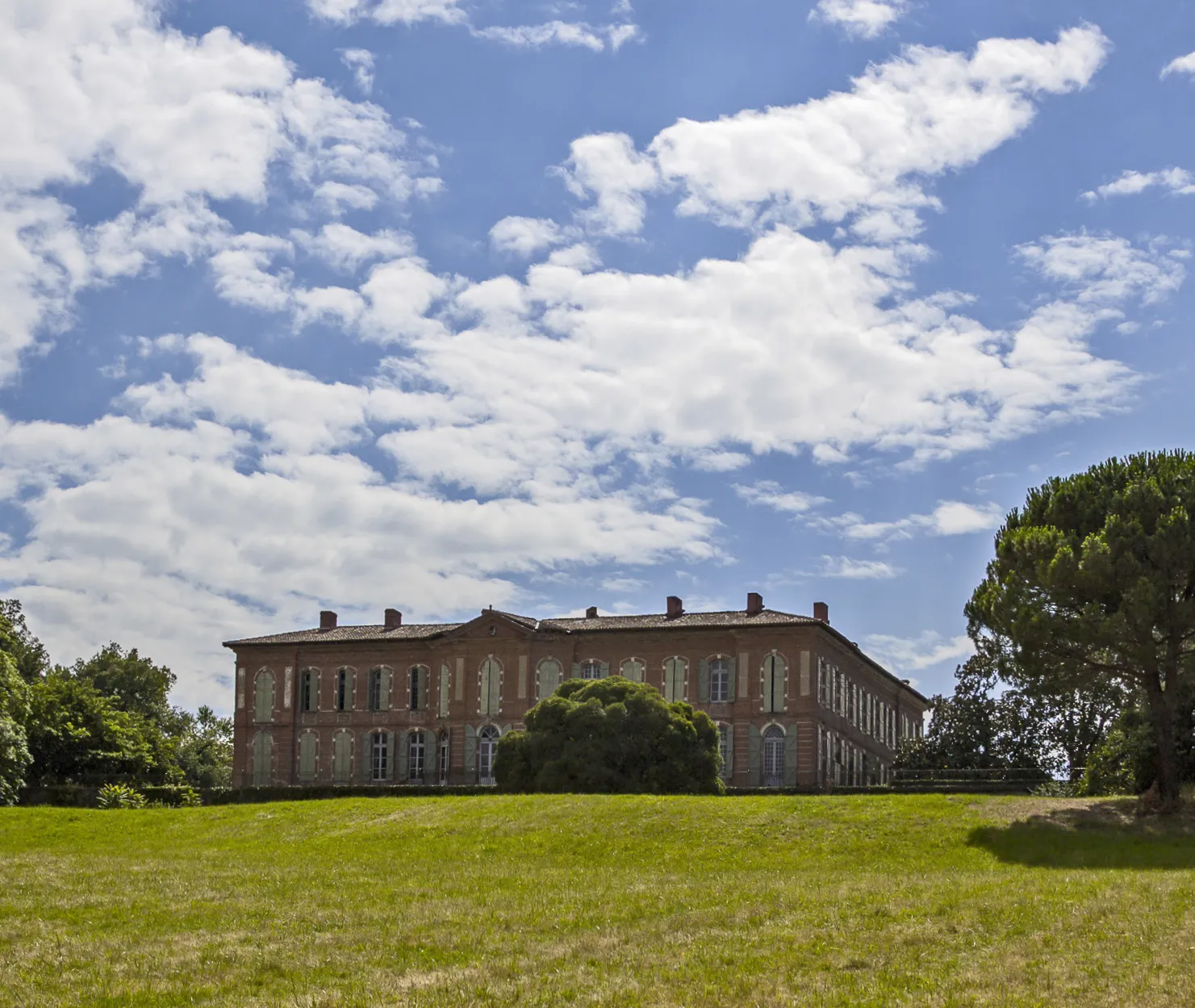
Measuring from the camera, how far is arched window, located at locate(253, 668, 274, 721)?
82.1 meters

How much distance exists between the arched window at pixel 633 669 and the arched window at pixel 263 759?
1978 centimetres

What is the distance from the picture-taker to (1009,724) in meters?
76.2

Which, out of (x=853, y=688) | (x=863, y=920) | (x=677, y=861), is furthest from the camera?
(x=853, y=688)

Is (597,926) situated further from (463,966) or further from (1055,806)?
(1055,806)

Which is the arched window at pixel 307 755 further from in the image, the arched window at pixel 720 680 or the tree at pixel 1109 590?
the tree at pixel 1109 590

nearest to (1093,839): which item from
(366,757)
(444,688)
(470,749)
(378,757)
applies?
(470,749)

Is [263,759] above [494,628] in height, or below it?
below

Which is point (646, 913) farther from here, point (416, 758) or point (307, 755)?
point (307, 755)

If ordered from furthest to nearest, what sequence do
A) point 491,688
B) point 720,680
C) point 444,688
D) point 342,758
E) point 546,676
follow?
point 342,758
point 444,688
point 491,688
point 546,676
point 720,680

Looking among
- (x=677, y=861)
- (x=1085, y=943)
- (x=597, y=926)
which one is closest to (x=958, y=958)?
(x=1085, y=943)

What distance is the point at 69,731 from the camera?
2586 inches

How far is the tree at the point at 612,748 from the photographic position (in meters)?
57.6

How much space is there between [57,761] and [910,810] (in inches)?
1617

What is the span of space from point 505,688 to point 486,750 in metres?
3.34
